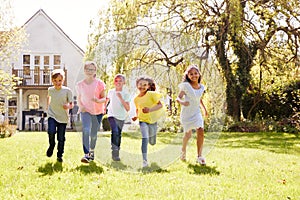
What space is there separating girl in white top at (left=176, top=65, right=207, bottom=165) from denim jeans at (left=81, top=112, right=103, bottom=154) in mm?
1182

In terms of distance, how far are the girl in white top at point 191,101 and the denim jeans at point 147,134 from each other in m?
0.48

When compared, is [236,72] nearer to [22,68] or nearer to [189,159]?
[189,159]

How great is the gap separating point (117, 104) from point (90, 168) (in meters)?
0.91

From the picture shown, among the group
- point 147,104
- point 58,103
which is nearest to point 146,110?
point 147,104

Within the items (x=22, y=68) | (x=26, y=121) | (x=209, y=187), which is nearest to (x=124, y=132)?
(x=209, y=187)

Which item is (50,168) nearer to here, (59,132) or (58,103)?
(59,132)

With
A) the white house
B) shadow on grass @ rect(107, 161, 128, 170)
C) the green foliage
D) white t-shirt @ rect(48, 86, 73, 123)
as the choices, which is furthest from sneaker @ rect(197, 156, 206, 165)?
the white house

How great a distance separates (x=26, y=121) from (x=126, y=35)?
20129 mm

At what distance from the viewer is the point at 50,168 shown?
5.60 meters

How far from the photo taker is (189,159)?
666cm

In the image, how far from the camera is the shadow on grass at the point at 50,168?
526cm

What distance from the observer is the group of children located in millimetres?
5363

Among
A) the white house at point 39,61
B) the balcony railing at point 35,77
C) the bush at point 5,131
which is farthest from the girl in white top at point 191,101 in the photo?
the balcony railing at point 35,77

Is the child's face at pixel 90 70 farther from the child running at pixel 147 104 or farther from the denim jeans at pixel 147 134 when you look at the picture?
the denim jeans at pixel 147 134
